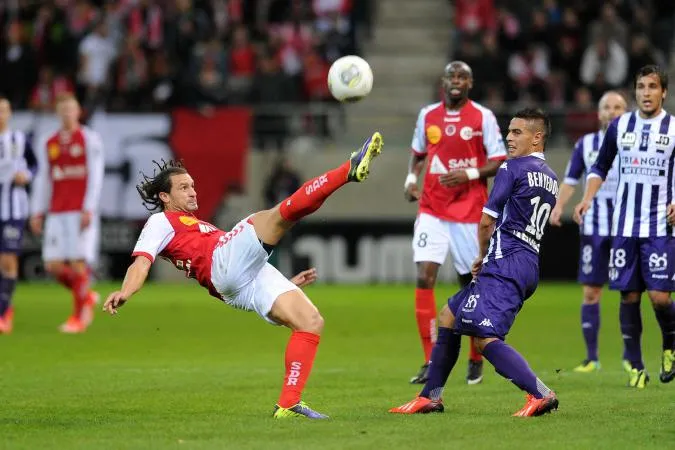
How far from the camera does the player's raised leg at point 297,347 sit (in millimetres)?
8336

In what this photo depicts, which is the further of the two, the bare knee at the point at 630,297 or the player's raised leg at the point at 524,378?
the bare knee at the point at 630,297

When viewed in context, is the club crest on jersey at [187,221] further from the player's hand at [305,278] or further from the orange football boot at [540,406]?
the orange football boot at [540,406]

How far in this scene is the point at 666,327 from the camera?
10.3 meters

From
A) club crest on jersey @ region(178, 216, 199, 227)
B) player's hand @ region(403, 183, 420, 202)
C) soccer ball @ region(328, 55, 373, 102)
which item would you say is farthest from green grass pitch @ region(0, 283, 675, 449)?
soccer ball @ region(328, 55, 373, 102)

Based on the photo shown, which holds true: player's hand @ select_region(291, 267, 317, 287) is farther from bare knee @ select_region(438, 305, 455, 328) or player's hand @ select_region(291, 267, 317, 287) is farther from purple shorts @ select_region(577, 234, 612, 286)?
purple shorts @ select_region(577, 234, 612, 286)

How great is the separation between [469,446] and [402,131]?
1571 cm

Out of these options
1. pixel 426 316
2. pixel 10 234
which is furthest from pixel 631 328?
pixel 10 234

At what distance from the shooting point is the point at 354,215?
893 inches

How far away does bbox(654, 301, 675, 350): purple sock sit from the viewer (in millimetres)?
10273

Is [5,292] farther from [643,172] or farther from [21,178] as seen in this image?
[643,172]

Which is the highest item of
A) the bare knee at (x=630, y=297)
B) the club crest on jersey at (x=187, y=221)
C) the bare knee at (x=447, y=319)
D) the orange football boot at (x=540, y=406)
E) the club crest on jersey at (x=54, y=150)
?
the club crest on jersey at (x=54, y=150)

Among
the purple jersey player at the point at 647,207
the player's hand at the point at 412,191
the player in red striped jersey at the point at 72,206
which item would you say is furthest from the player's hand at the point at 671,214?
the player in red striped jersey at the point at 72,206

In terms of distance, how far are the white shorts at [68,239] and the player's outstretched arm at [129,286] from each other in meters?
7.62

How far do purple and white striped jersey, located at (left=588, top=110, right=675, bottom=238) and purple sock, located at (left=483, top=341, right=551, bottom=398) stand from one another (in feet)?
8.30
